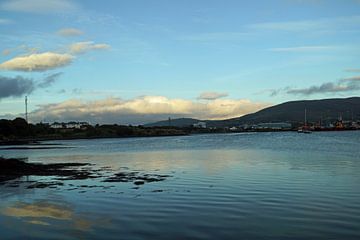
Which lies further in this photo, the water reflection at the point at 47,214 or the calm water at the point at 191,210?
the water reflection at the point at 47,214

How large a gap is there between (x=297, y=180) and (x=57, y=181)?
12479mm

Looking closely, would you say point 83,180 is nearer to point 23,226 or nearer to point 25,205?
point 25,205

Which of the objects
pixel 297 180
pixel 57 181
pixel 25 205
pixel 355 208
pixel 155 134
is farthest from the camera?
pixel 155 134

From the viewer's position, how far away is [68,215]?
13.4 metres

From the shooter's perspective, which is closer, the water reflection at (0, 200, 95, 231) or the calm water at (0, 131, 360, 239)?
the calm water at (0, 131, 360, 239)

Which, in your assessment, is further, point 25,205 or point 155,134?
point 155,134

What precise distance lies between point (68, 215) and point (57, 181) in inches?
410

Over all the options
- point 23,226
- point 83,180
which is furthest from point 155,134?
point 23,226

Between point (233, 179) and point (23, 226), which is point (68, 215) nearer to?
point (23, 226)

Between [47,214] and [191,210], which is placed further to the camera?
[191,210]

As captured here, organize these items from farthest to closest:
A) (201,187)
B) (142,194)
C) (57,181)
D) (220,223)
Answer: (57,181), (201,187), (142,194), (220,223)

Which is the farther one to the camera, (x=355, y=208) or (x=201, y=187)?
(x=201, y=187)

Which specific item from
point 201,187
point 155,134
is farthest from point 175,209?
point 155,134

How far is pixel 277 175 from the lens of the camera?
23422mm
